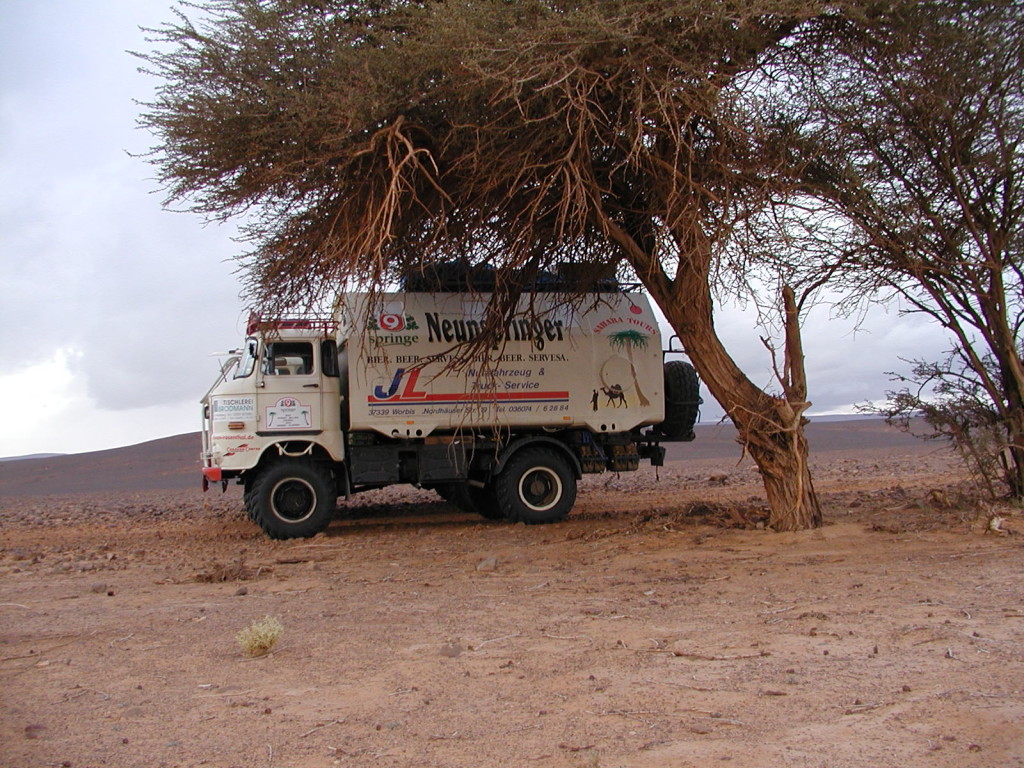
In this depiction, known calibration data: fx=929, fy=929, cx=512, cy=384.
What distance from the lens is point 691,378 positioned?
1510cm

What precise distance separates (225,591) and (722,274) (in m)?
6.01

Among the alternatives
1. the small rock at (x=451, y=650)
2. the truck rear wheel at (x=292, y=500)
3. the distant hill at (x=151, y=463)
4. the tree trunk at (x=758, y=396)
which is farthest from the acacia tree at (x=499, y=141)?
the distant hill at (x=151, y=463)

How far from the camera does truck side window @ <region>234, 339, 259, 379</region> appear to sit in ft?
43.9

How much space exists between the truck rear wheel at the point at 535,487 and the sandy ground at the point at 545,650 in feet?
5.51

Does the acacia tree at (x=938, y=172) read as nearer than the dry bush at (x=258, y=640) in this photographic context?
No

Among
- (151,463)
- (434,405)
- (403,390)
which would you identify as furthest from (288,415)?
(151,463)

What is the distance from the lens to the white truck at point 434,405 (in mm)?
13203

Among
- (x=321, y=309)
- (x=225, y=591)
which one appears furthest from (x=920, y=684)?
(x=321, y=309)

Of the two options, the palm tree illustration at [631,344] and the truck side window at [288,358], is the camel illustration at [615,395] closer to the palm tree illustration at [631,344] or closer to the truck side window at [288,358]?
the palm tree illustration at [631,344]

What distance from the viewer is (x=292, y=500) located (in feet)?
44.0

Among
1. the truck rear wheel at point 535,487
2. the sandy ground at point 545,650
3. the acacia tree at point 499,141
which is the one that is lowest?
the sandy ground at point 545,650

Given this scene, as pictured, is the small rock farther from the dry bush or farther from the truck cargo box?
the truck cargo box

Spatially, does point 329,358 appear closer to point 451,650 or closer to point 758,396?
point 758,396

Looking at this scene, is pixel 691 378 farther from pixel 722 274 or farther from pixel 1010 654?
pixel 1010 654
